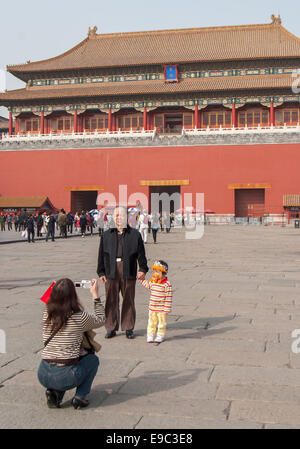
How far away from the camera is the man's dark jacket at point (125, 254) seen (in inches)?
203

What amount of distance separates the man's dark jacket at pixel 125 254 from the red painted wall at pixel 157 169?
27.0m

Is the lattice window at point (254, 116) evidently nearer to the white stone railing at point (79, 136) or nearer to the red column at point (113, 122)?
the white stone railing at point (79, 136)

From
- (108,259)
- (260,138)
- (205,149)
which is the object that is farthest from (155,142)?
(108,259)

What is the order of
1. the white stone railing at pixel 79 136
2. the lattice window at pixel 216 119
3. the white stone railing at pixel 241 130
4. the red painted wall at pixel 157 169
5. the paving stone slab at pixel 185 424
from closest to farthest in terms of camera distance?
the paving stone slab at pixel 185 424, the red painted wall at pixel 157 169, the white stone railing at pixel 241 130, the white stone railing at pixel 79 136, the lattice window at pixel 216 119

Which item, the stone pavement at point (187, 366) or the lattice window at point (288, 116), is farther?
the lattice window at point (288, 116)

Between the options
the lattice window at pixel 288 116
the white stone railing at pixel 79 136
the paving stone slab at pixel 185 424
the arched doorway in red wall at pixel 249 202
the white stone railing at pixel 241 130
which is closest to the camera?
the paving stone slab at pixel 185 424

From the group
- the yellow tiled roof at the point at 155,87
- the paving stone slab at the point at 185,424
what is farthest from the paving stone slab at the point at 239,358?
the yellow tiled roof at the point at 155,87

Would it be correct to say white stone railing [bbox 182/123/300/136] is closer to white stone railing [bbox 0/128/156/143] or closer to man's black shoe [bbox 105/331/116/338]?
white stone railing [bbox 0/128/156/143]

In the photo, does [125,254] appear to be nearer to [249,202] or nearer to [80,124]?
[249,202]

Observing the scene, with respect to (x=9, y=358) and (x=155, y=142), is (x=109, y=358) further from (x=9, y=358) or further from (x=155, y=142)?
(x=155, y=142)

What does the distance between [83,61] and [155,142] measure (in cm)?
849

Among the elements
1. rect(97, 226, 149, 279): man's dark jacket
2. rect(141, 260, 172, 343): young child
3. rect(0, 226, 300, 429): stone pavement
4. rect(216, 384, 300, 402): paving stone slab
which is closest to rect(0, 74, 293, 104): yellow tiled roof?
rect(0, 226, 300, 429): stone pavement

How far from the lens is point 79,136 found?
3359 cm

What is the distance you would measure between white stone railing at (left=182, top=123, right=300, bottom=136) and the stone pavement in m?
24.3
